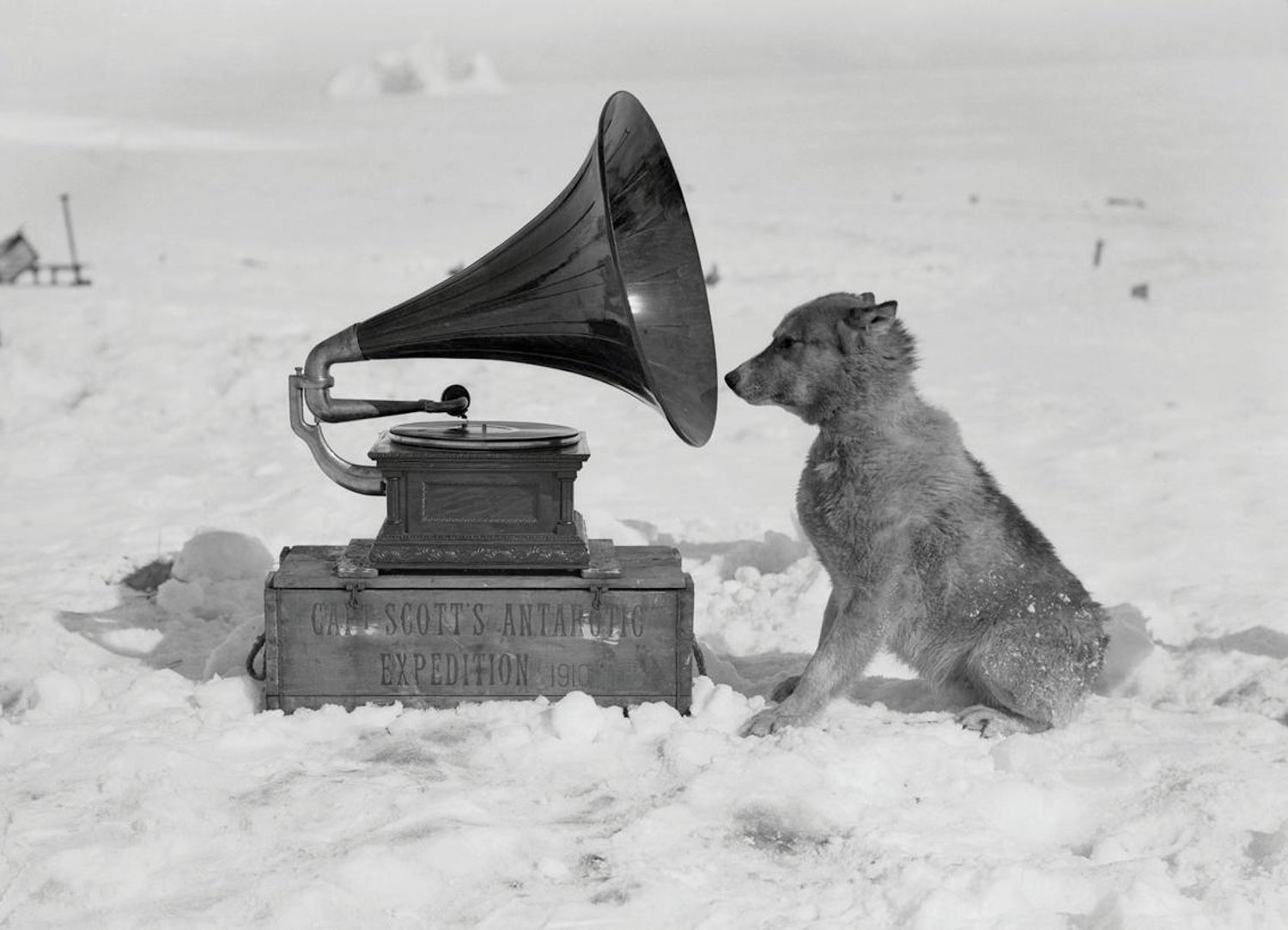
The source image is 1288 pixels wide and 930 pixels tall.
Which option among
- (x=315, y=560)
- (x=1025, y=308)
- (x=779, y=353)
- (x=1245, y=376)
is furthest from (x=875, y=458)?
(x=1025, y=308)

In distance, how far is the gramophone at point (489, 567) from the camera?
3.75m

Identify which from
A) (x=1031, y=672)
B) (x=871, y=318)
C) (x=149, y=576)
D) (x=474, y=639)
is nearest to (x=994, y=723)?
(x=1031, y=672)

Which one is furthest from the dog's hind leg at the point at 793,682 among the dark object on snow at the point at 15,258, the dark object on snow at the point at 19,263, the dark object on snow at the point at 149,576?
the dark object on snow at the point at 15,258

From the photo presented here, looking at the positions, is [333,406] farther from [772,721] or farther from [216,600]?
[772,721]

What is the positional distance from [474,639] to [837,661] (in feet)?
3.24

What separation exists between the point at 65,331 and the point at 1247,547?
22.4ft

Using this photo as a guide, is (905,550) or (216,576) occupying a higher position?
(905,550)

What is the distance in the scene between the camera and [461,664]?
12.5 feet

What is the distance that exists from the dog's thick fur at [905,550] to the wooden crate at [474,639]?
376mm

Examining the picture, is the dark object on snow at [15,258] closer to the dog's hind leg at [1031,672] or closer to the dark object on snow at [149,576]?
the dark object on snow at [149,576]

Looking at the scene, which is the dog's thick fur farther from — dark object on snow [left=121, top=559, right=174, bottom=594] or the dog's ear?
dark object on snow [left=121, top=559, right=174, bottom=594]

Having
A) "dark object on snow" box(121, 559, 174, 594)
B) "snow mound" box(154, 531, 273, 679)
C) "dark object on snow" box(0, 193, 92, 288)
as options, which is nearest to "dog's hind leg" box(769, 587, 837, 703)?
"snow mound" box(154, 531, 273, 679)

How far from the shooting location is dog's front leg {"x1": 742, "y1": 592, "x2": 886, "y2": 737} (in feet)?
12.3

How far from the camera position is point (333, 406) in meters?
3.92
